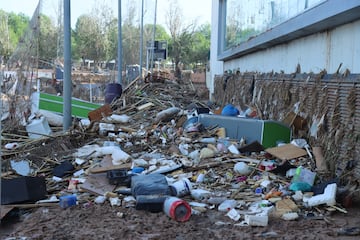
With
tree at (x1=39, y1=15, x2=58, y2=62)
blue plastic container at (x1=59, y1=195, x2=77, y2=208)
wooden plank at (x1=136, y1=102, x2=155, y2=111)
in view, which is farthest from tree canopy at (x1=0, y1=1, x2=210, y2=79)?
blue plastic container at (x1=59, y1=195, x2=77, y2=208)

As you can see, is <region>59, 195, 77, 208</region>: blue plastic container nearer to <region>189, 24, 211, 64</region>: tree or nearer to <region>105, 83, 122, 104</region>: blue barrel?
<region>105, 83, 122, 104</region>: blue barrel

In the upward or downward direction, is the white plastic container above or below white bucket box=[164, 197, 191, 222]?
above

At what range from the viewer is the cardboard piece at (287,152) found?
19.6ft

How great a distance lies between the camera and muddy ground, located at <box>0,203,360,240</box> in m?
3.87

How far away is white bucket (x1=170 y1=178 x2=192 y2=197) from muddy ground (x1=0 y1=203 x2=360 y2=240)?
49 cm

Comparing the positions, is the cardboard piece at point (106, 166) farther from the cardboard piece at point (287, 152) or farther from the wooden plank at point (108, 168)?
the cardboard piece at point (287, 152)

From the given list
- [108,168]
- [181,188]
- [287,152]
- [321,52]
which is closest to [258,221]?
[181,188]

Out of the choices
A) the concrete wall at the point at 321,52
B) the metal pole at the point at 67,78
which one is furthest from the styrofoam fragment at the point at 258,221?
the metal pole at the point at 67,78

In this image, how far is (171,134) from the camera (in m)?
8.73

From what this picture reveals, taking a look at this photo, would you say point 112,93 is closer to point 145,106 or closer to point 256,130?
point 145,106

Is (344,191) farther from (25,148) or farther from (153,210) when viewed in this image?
(25,148)

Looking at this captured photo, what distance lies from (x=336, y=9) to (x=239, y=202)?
2474 millimetres

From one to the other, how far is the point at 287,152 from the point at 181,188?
188cm

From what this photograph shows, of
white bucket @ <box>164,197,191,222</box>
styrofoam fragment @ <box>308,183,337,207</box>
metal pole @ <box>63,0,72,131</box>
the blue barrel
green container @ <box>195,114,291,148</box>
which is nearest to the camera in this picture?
white bucket @ <box>164,197,191,222</box>
